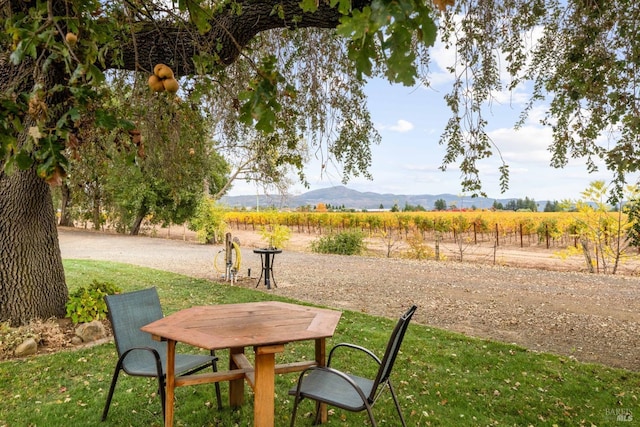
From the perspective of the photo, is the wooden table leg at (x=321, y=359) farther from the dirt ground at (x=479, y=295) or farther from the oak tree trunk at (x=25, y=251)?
the oak tree trunk at (x=25, y=251)

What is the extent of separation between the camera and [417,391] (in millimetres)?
3678

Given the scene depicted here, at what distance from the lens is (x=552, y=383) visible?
392 cm

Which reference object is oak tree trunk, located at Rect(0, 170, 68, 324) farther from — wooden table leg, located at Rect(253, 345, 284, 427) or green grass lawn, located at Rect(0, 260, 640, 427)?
wooden table leg, located at Rect(253, 345, 284, 427)

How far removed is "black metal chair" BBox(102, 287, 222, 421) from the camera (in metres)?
2.94

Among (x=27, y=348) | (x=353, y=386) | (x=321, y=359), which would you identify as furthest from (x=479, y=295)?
(x=27, y=348)

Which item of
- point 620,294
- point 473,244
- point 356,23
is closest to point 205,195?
point 473,244

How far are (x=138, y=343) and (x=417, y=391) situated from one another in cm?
237

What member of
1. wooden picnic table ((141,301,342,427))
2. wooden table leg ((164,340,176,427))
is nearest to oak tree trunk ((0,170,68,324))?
wooden picnic table ((141,301,342,427))

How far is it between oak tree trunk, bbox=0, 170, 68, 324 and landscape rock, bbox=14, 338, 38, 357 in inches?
20.0

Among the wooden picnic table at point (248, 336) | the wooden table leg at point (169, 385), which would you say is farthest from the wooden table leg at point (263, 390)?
the wooden table leg at point (169, 385)

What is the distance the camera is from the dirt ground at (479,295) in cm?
553

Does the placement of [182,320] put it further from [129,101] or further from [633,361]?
[633,361]

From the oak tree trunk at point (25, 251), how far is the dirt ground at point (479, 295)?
404cm

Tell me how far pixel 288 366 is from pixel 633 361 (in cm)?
414
